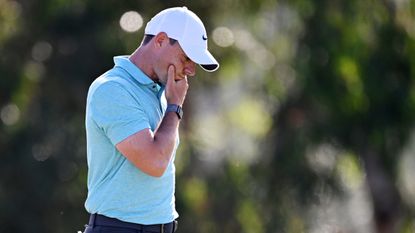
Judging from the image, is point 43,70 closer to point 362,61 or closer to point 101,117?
point 362,61

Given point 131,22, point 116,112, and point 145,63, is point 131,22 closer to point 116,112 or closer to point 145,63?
point 145,63

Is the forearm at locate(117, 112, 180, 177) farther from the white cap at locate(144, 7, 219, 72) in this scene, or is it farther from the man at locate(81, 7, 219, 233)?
the white cap at locate(144, 7, 219, 72)

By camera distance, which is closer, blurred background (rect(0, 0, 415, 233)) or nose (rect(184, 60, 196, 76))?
nose (rect(184, 60, 196, 76))

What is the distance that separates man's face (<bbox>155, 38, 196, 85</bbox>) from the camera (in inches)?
165

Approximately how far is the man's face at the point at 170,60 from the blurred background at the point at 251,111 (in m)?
7.68

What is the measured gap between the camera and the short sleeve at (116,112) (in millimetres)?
3926

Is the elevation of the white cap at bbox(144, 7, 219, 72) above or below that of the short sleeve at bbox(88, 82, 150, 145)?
above

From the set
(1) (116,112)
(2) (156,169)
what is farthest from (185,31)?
(2) (156,169)

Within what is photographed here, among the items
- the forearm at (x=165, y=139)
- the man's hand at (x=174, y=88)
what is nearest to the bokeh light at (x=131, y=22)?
the man's hand at (x=174, y=88)

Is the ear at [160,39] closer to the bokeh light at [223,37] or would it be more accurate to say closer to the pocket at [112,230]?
the pocket at [112,230]

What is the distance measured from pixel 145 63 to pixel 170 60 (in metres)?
0.10

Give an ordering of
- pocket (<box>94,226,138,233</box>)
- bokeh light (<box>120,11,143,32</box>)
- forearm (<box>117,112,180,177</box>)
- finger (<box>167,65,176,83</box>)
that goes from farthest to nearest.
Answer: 1. bokeh light (<box>120,11,143,32</box>)
2. finger (<box>167,65,176,83</box>)
3. pocket (<box>94,226,138,233</box>)
4. forearm (<box>117,112,180,177</box>)

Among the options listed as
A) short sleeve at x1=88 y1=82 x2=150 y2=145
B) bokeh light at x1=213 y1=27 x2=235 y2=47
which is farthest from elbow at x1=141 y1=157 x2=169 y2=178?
bokeh light at x1=213 y1=27 x2=235 y2=47

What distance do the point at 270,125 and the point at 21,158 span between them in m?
2.79
